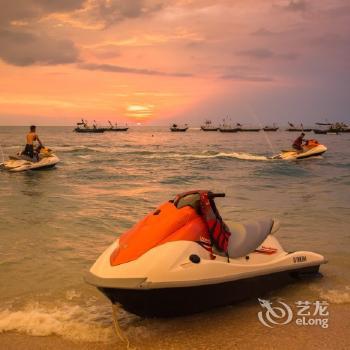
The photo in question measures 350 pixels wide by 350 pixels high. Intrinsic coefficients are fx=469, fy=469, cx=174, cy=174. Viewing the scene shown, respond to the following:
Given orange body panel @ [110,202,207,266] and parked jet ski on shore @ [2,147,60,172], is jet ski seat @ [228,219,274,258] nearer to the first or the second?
orange body panel @ [110,202,207,266]

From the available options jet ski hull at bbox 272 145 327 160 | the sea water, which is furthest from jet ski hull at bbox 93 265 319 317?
jet ski hull at bbox 272 145 327 160

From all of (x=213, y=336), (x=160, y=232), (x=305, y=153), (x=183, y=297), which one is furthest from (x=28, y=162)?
(x=213, y=336)

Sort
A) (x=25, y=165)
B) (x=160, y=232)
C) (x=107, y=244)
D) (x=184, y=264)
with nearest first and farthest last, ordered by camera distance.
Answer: (x=184, y=264)
(x=160, y=232)
(x=107, y=244)
(x=25, y=165)

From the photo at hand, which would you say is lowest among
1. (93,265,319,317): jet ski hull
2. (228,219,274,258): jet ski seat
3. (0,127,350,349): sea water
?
(0,127,350,349): sea water

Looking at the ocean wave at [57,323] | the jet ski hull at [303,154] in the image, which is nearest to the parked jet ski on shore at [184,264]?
the ocean wave at [57,323]

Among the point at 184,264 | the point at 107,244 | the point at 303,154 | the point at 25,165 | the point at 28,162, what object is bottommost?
the point at 107,244

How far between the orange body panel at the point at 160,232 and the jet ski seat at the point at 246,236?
0.46m

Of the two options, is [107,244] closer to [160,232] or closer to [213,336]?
[160,232]

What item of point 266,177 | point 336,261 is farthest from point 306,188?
point 336,261

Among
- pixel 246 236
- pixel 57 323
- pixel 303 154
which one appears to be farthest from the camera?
pixel 303 154

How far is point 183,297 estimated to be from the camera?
4430 mm

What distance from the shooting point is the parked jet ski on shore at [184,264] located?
4238mm

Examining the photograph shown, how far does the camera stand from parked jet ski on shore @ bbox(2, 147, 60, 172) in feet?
73.7

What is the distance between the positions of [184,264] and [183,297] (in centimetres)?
33
